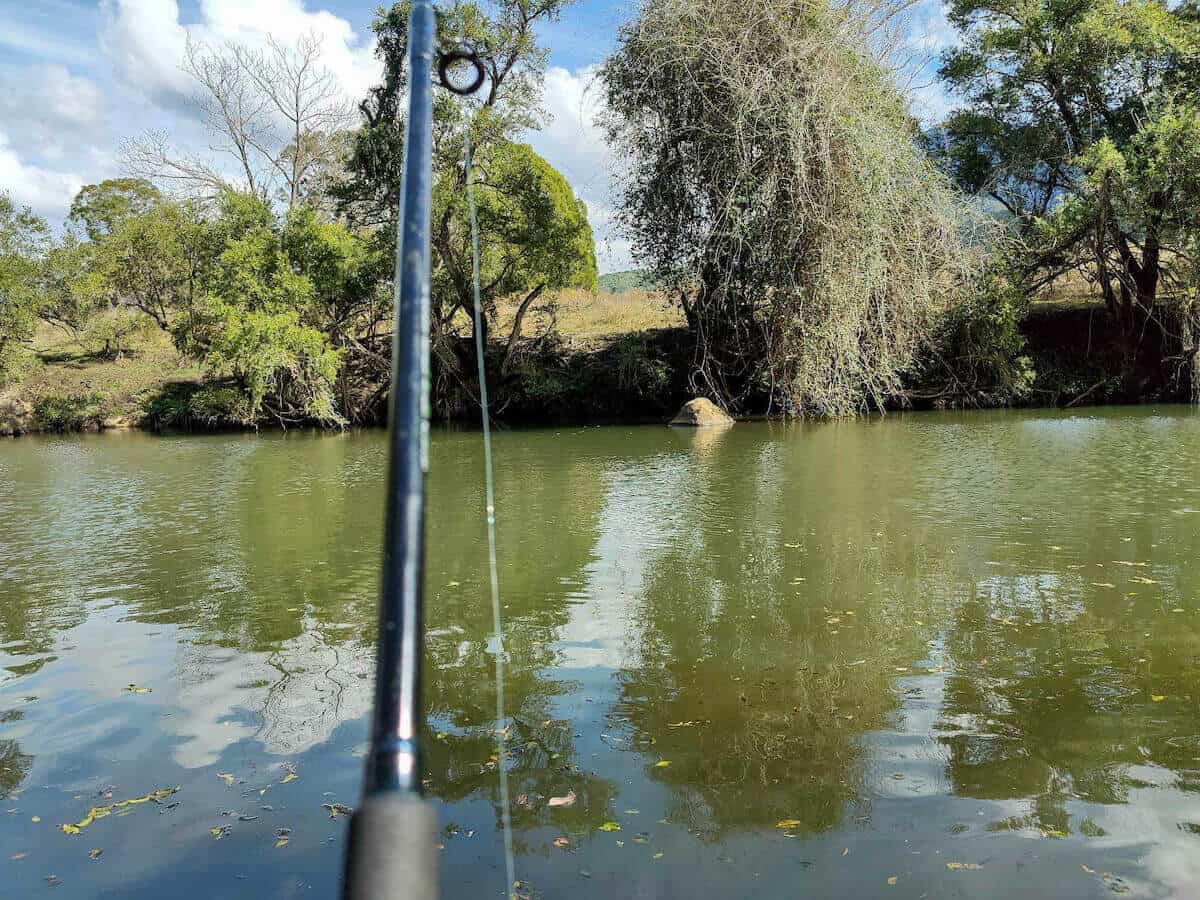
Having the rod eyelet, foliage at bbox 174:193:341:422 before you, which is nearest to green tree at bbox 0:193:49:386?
foliage at bbox 174:193:341:422

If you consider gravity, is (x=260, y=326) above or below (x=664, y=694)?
above

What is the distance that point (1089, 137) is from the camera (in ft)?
85.3

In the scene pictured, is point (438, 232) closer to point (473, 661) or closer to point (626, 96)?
point (626, 96)

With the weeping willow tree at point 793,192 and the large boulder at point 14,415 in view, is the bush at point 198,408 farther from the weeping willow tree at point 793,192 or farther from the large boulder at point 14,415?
the weeping willow tree at point 793,192

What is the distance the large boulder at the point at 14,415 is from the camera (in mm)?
31188

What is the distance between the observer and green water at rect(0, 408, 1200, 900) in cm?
382

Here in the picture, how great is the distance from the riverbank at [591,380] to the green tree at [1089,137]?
1078 millimetres

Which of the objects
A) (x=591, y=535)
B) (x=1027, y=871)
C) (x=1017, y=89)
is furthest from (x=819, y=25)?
(x=1027, y=871)

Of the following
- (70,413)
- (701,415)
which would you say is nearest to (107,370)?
(70,413)

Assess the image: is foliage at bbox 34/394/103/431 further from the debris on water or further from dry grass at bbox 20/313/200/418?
the debris on water

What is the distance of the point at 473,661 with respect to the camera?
256 inches

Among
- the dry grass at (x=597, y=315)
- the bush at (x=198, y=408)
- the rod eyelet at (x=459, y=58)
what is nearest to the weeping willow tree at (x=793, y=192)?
the dry grass at (x=597, y=315)

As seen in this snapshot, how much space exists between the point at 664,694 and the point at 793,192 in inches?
706

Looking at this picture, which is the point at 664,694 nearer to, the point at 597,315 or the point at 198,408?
the point at 198,408
